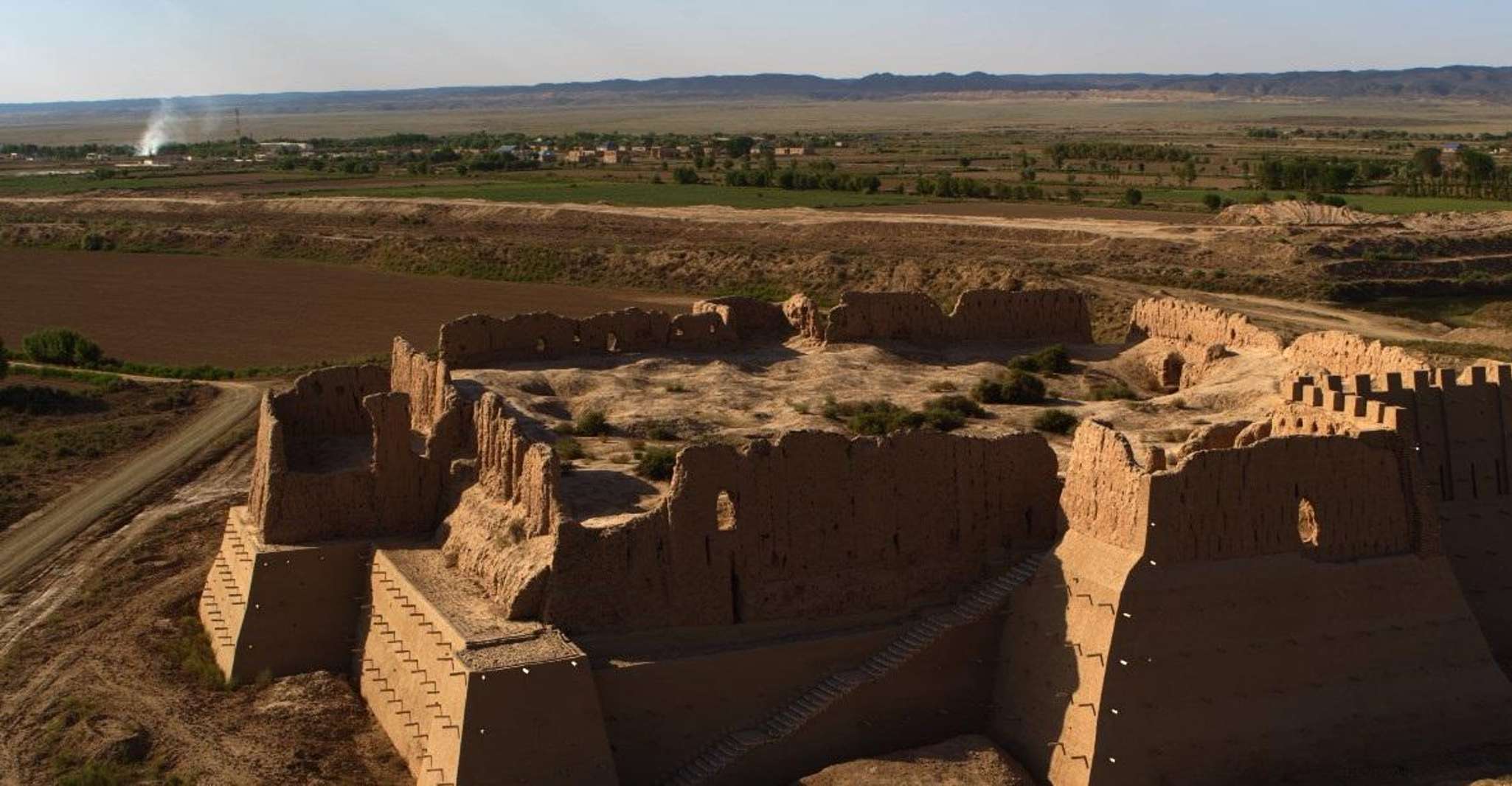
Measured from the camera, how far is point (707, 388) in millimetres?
29641

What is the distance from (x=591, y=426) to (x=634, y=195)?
68389mm

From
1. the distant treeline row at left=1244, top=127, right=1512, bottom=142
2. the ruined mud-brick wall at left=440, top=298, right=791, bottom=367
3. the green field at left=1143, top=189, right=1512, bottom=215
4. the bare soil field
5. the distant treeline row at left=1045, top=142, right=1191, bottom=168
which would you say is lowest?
the distant treeline row at left=1244, top=127, right=1512, bottom=142

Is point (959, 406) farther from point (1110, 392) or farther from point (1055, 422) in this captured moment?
point (1110, 392)

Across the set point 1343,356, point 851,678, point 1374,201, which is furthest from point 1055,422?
point 1374,201

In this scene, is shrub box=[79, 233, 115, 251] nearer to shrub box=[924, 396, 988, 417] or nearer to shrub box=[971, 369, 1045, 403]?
shrub box=[971, 369, 1045, 403]

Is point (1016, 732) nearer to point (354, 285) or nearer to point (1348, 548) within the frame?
point (1348, 548)

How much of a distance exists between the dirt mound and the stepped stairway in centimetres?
4946

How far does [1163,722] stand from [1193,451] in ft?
10.2

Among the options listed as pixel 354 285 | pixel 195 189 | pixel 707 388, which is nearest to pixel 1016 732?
pixel 707 388

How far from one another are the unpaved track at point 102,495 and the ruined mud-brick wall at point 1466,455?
19543 mm

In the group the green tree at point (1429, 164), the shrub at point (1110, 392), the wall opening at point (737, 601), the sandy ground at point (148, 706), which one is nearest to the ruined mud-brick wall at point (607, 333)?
the sandy ground at point (148, 706)

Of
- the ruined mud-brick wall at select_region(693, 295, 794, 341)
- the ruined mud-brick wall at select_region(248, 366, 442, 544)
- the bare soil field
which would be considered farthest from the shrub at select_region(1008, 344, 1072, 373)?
the bare soil field

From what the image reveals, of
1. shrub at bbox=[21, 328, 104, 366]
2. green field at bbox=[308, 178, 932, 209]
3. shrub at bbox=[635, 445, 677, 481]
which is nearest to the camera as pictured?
shrub at bbox=[635, 445, 677, 481]

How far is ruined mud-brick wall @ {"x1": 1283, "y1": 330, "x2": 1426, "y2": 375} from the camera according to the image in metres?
24.4
